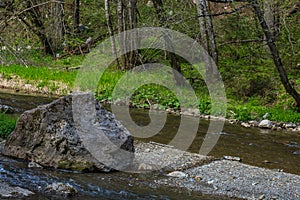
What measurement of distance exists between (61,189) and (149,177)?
167 centimetres

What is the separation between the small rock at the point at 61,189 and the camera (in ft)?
19.9

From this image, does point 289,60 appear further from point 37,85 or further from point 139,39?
point 37,85

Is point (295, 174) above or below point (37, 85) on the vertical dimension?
below

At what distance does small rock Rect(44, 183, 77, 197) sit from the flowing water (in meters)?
0.12

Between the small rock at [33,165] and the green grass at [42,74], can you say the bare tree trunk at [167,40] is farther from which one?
the small rock at [33,165]

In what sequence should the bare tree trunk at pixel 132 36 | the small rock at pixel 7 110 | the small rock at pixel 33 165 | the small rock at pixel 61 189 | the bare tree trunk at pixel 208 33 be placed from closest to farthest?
the small rock at pixel 61 189 → the small rock at pixel 33 165 → the small rock at pixel 7 110 → the bare tree trunk at pixel 208 33 → the bare tree trunk at pixel 132 36

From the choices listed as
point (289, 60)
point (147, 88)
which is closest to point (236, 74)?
point (289, 60)

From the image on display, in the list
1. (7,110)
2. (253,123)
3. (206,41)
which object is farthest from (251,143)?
(206,41)

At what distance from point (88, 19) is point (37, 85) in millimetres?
11072

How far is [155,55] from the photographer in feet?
62.6

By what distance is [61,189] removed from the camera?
611 centimetres

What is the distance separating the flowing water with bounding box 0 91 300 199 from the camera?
21.3 feet

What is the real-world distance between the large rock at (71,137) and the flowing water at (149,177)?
244 mm

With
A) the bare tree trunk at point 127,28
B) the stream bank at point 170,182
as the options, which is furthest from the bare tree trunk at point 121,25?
the stream bank at point 170,182
